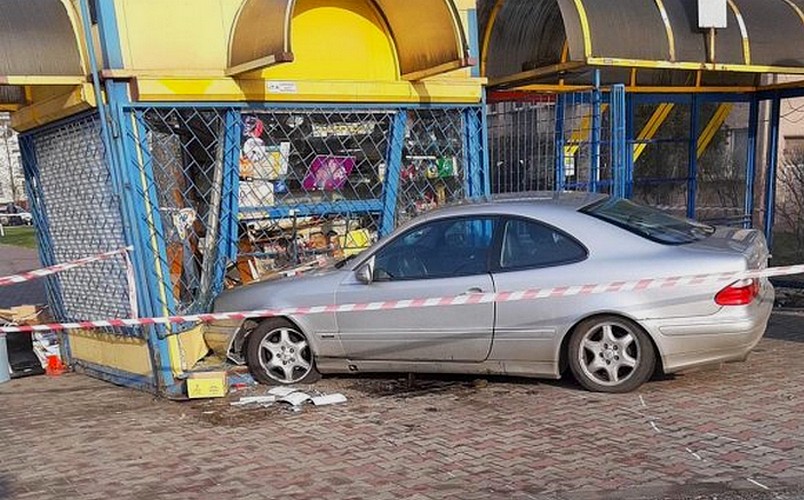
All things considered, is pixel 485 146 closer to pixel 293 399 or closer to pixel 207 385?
pixel 293 399

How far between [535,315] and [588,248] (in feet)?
2.15

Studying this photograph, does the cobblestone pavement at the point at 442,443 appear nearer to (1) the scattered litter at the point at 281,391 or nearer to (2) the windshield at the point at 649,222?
(1) the scattered litter at the point at 281,391

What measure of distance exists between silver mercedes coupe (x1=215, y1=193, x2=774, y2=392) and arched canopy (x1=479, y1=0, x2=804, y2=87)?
6.34ft

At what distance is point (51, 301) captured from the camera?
882 cm

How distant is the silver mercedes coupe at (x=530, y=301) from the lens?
5.62m

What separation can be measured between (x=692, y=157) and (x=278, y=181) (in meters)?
6.30

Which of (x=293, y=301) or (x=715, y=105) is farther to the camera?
(x=715, y=105)

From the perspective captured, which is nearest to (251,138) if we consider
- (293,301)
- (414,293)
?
(293,301)

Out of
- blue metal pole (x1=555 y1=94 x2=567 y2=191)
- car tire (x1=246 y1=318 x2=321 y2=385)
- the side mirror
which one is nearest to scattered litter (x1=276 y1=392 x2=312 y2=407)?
car tire (x1=246 y1=318 x2=321 y2=385)

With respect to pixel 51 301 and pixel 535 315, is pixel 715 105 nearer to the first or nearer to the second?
pixel 535 315

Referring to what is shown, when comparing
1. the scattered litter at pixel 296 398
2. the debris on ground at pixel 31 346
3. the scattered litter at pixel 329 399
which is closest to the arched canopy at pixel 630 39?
the scattered litter at pixel 329 399

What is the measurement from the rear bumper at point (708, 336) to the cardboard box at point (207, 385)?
11.7ft

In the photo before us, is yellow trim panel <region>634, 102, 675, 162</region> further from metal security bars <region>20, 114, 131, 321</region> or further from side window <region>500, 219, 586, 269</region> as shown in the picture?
metal security bars <region>20, 114, 131, 321</region>

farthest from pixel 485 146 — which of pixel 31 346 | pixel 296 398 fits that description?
pixel 31 346
